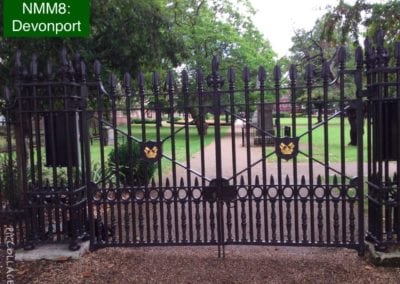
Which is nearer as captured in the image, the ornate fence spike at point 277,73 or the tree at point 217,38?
the ornate fence spike at point 277,73

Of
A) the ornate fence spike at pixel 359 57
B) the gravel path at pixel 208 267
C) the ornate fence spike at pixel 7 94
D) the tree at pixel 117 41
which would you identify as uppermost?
the tree at pixel 117 41

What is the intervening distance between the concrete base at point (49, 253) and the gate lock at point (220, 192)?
5.43ft

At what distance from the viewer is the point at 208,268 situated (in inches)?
196

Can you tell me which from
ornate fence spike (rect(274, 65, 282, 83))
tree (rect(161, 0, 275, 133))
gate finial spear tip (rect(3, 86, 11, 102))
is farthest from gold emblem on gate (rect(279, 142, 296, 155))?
tree (rect(161, 0, 275, 133))

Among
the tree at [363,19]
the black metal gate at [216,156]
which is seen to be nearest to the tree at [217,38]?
the tree at [363,19]

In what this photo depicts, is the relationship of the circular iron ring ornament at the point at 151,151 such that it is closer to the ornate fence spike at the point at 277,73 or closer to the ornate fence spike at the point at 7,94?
the ornate fence spike at the point at 277,73

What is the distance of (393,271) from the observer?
471cm

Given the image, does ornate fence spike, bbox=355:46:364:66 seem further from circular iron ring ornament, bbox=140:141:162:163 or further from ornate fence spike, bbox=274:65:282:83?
circular iron ring ornament, bbox=140:141:162:163

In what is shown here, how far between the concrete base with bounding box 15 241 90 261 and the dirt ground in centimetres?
6

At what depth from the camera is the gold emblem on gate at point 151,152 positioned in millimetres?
5332

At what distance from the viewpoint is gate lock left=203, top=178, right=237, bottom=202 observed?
17.5ft

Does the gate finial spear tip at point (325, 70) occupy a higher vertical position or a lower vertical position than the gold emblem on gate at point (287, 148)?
higher

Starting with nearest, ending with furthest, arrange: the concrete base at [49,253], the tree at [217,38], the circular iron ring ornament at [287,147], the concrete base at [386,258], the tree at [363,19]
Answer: the concrete base at [386,258] < the circular iron ring ornament at [287,147] < the concrete base at [49,253] < the tree at [363,19] < the tree at [217,38]

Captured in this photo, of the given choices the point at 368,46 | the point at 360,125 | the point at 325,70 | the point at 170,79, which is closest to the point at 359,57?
the point at 368,46
